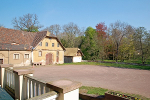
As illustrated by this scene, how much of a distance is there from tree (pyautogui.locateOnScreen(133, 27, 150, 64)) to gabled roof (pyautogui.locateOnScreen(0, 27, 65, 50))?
65.8 feet

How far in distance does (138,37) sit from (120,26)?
29.9 feet

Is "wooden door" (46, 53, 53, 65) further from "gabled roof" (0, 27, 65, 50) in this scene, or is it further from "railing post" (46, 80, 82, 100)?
"railing post" (46, 80, 82, 100)

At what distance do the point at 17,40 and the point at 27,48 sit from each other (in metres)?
2.66

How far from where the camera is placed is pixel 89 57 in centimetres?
3534

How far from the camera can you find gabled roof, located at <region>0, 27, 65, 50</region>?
19.4 metres

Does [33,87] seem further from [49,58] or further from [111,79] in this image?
[49,58]

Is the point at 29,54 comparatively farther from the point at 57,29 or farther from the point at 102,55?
the point at 57,29

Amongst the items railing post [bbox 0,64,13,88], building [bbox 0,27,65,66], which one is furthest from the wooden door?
railing post [bbox 0,64,13,88]

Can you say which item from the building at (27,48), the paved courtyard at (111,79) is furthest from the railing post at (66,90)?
the building at (27,48)

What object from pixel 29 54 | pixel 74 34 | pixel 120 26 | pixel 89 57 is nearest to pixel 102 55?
pixel 89 57

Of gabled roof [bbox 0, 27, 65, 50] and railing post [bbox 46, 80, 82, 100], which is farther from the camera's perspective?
gabled roof [bbox 0, 27, 65, 50]

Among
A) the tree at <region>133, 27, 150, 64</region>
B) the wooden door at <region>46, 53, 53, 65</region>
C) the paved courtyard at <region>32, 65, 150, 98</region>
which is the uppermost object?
the tree at <region>133, 27, 150, 64</region>

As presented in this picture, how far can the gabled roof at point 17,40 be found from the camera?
19.4m

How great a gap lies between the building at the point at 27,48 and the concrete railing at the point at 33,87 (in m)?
16.2
